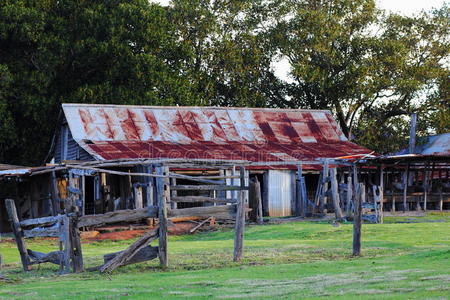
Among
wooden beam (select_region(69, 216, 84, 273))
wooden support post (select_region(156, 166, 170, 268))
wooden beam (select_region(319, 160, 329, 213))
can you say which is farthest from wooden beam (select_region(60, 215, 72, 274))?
wooden beam (select_region(319, 160, 329, 213))

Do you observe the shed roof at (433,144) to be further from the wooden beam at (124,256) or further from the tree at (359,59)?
the wooden beam at (124,256)

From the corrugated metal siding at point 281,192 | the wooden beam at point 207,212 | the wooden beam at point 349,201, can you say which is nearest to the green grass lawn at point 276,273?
the wooden beam at point 207,212

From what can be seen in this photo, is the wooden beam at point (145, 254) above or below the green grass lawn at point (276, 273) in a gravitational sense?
above

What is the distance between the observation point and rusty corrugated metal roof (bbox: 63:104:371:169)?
38.2 metres

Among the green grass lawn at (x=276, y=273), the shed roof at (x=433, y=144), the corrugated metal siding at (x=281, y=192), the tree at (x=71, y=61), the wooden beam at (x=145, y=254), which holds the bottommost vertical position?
the green grass lawn at (x=276, y=273)

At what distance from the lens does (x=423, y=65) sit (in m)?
55.4

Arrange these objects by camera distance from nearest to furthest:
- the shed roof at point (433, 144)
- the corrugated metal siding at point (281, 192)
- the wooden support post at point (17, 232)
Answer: the wooden support post at point (17, 232) → the corrugated metal siding at point (281, 192) → the shed roof at point (433, 144)

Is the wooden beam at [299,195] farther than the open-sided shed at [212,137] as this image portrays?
No

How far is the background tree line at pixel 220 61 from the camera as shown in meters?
45.9

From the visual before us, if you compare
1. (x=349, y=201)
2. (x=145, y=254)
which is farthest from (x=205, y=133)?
(x=145, y=254)

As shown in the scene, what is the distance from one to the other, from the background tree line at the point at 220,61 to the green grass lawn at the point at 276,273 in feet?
68.0

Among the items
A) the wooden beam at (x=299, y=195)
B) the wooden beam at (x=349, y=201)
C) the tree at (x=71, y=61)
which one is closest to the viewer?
the wooden beam at (x=349, y=201)

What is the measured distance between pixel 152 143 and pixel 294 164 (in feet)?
22.2

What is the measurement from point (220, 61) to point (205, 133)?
1334cm
